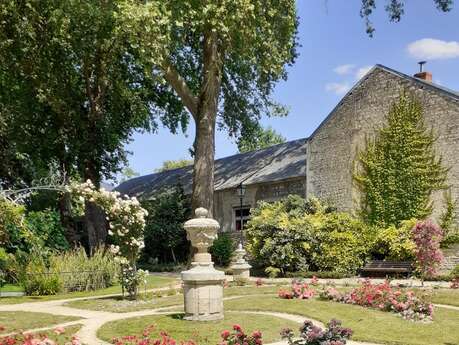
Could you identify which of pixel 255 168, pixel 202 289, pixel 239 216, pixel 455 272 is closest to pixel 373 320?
pixel 202 289

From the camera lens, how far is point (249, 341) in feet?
20.4

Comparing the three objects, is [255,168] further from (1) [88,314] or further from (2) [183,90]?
(1) [88,314]

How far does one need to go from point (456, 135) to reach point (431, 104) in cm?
164

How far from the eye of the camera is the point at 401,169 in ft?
67.6

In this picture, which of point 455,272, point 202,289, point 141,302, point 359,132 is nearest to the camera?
point 202,289

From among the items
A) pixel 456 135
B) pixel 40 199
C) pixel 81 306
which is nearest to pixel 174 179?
pixel 40 199

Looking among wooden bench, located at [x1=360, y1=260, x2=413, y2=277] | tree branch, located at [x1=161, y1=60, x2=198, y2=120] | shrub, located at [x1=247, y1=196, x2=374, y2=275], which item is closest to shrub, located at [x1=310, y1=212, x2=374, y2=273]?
shrub, located at [x1=247, y1=196, x2=374, y2=275]

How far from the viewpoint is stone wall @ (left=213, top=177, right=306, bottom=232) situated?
25266mm

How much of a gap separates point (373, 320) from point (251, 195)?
17.5 meters

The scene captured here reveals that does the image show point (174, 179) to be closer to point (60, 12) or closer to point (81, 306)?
point (60, 12)

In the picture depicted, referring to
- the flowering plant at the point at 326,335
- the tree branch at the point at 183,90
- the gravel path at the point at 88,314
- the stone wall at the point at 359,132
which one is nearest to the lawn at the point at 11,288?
the gravel path at the point at 88,314

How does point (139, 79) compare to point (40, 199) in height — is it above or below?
above

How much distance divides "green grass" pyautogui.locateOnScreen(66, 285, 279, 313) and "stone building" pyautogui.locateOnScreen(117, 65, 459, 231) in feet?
29.3

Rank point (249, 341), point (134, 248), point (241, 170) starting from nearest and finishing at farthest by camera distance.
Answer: point (249, 341) → point (134, 248) → point (241, 170)
